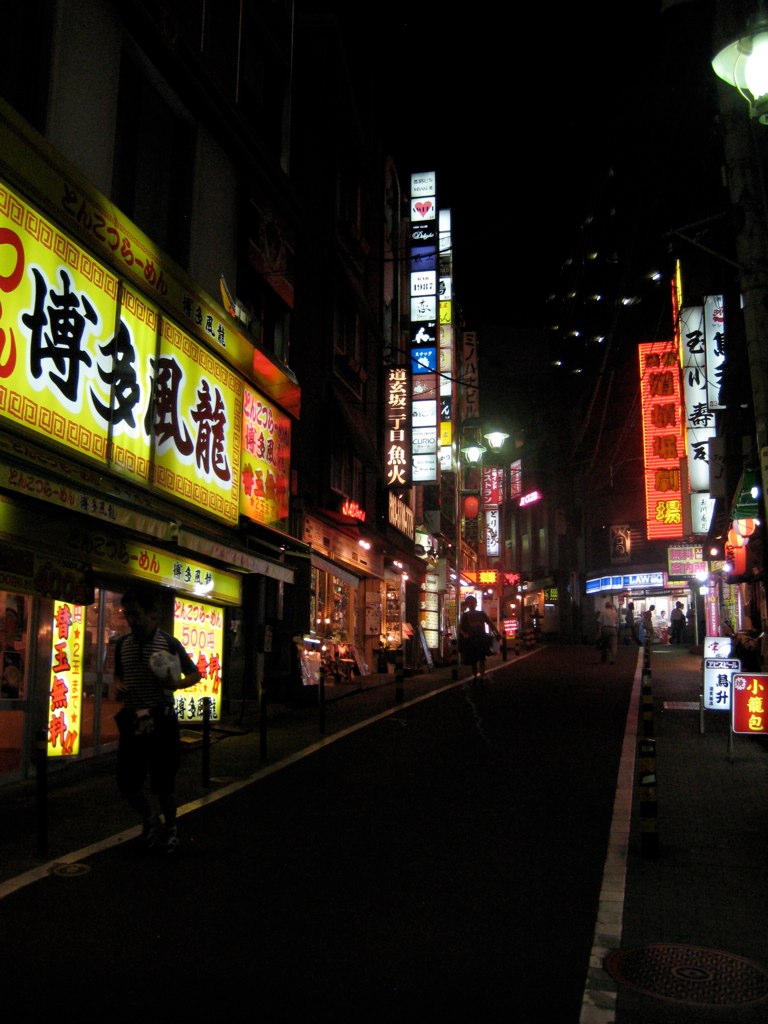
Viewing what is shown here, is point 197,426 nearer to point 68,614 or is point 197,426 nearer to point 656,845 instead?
point 68,614

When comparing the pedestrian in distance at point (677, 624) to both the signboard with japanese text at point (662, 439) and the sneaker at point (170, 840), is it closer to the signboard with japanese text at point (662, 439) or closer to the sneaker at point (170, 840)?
the signboard with japanese text at point (662, 439)

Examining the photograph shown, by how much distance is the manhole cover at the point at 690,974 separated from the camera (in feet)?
14.4

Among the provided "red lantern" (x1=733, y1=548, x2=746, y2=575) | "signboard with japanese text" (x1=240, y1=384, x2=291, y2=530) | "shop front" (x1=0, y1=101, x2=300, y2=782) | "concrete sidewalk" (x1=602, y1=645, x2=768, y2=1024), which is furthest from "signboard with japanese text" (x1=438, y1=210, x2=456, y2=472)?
"concrete sidewalk" (x1=602, y1=645, x2=768, y2=1024)

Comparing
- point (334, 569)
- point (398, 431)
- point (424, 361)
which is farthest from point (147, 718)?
point (424, 361)

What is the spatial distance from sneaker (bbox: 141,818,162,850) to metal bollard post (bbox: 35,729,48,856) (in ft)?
2.52

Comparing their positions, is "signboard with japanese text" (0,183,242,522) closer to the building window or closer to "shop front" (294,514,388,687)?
the building window

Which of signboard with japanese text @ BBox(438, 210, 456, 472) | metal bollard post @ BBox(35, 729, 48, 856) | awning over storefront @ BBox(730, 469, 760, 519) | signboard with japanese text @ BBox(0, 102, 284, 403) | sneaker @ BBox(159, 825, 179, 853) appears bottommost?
sneaker @ BBox(159, 825, 179, 853)

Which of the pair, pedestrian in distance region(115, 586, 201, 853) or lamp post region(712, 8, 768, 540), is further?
lamp post region(712, 8, 768, 540)

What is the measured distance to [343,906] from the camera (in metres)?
5.71

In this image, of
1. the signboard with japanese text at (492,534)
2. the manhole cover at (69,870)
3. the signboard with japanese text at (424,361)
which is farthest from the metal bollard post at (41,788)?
the signboard with japanese text at (492,534)

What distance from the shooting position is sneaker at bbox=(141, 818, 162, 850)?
6.89 metres

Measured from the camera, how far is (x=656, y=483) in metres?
34.3

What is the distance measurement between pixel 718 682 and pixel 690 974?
29.2 ft

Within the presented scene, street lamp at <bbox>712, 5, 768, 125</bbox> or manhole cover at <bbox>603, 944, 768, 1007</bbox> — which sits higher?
street lamp at <bbox>712, 5, 768, 125</bbox>
